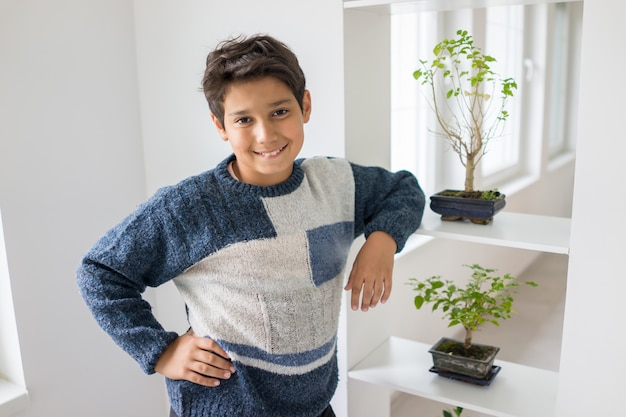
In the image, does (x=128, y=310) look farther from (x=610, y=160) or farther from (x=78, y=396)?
(x=610, y=160)

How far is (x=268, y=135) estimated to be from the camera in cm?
116

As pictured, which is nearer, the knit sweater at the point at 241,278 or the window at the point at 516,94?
the knit sweater at the point at 241,278

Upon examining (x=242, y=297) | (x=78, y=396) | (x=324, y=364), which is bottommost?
(x=78, y=396)

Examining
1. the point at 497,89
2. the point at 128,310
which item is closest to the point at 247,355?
the point at 128,310

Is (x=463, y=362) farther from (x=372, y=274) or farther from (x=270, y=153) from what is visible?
(x=270, y=153)

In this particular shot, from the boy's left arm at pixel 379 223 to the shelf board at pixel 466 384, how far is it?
1.03 ft

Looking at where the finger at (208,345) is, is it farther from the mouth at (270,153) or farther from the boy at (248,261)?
the mouth at (270,153)

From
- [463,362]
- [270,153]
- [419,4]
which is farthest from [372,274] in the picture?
[419,4]

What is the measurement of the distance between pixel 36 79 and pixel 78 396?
0.86 metres

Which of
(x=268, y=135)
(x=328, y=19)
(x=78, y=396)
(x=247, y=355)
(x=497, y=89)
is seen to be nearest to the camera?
(x=268, y=135)

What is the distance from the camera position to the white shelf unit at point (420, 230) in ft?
4.65

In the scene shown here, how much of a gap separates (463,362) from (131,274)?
0.83 m

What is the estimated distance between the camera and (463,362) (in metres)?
1.56

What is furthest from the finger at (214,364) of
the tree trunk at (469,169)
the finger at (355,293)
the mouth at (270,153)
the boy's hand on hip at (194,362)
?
the tree trunk at (469,169)
